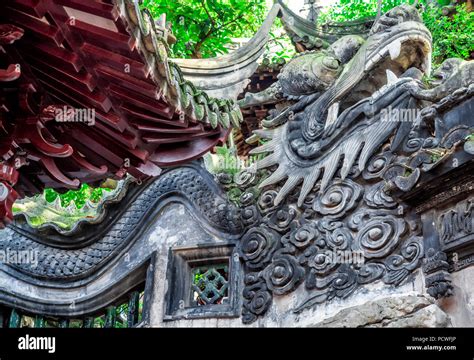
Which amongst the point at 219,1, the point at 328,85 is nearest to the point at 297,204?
the point at 328,85

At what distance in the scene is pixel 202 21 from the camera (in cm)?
1275

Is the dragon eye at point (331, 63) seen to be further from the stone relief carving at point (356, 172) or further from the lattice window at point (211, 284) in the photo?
the lattice window at point (211, 284)

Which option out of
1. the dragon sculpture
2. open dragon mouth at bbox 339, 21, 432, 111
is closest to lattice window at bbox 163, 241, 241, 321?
the dragon sculpture

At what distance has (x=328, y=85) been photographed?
7.97 m

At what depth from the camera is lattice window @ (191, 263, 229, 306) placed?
762 cm

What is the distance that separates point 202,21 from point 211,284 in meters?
6.01

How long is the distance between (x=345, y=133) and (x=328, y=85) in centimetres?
75

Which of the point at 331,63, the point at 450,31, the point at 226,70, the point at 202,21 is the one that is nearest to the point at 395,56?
the point at 331,63

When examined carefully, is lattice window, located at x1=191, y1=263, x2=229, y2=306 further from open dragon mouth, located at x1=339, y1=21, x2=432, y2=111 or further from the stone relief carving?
open dragon mouth, located at x1=339, y1=21, x2=432, y2=111

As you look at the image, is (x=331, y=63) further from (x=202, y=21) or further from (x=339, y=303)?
(x=202, y=21)

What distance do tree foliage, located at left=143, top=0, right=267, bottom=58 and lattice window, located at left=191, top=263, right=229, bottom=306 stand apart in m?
4.91
